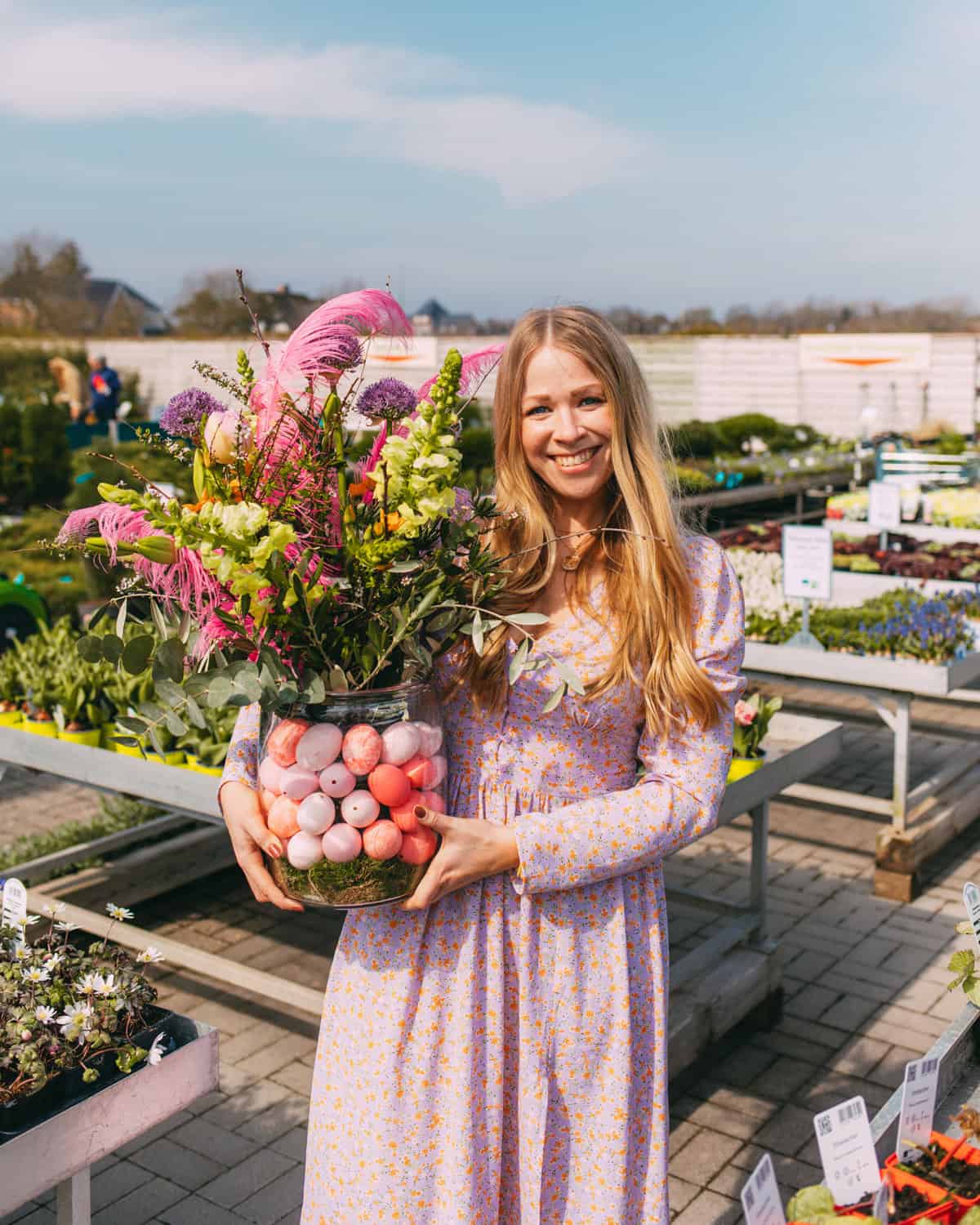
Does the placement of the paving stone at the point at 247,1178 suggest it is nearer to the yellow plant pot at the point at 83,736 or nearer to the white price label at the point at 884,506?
the yellow plant pot at the point at 83,736

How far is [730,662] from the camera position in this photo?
156 centimetres

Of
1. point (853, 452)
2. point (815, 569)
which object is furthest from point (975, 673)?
point (853, 452)

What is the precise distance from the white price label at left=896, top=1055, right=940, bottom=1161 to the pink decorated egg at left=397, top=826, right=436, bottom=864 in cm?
58

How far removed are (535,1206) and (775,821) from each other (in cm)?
354

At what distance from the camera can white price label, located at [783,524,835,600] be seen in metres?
4.34

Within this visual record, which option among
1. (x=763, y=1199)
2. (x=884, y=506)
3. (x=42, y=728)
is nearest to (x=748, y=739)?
(x=42, y=728)

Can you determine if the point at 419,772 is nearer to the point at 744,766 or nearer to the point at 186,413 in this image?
the point at 186,413

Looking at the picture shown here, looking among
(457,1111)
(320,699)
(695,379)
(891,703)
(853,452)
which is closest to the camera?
(320,699)

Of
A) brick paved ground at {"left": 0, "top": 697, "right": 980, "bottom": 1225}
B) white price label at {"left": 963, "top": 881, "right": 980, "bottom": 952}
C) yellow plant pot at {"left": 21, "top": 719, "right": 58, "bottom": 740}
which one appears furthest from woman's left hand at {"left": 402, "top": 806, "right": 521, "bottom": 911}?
yellow plant pot at {"left": 21, "top": 719, "right": 58, "bottom": 740}

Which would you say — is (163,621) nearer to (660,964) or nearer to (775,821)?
(660,964)

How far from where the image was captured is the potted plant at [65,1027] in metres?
1.70

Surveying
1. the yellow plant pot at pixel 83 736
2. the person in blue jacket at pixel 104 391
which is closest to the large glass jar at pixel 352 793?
the yellow plant pot at pixel 83 736

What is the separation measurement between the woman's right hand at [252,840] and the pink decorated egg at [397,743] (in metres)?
0.17

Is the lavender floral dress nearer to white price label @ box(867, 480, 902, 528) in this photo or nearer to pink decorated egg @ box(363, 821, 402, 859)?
pink decorated egg @ box(363, 821, 402, 859)
